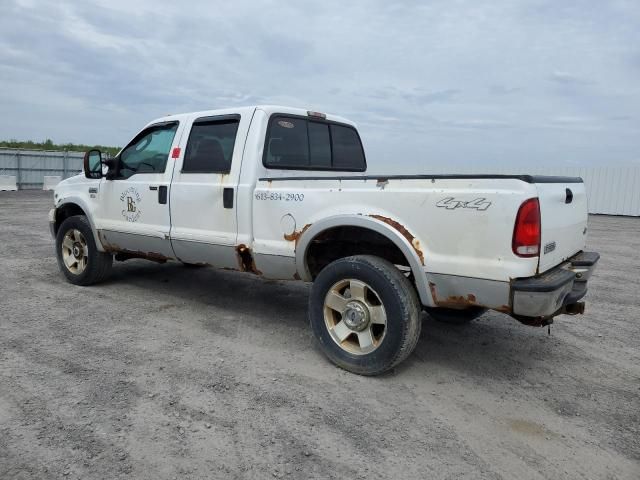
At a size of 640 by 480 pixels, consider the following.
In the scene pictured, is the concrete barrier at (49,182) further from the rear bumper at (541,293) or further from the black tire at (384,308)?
the rear bumper at (541,293)

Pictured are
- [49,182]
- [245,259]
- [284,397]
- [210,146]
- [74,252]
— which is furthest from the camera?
[49,182]

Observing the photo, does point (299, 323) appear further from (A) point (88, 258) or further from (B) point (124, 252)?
(A) point (88, 258)

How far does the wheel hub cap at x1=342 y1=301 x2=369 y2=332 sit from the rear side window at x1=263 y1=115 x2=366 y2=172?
151cm

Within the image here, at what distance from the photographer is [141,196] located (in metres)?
5.20

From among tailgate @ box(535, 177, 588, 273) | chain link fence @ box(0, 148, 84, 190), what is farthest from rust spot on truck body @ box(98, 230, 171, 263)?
chain link fence @ box(0, 148, 84, 190)

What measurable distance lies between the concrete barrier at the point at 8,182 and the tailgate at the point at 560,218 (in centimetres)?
2584

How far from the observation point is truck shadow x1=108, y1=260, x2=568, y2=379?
4098mm

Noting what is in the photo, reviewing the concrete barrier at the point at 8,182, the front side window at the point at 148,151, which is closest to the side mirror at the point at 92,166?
the front side window at the point at 148,151

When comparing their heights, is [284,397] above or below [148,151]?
below

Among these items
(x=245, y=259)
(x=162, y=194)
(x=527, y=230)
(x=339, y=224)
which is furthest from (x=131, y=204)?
(x=527, y=230)

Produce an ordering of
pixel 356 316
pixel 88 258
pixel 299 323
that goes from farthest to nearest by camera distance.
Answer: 1. pixel 88 258
2. pixel 299 323
3. pixel 356 316

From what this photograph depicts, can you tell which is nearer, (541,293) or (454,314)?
(541,293)

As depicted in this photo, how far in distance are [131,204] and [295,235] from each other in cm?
224

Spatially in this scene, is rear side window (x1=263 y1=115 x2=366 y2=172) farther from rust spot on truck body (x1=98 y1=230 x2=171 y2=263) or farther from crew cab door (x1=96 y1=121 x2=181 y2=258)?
rust spot on truck body (x1=98 y1=230 x2=171 y2=263)
